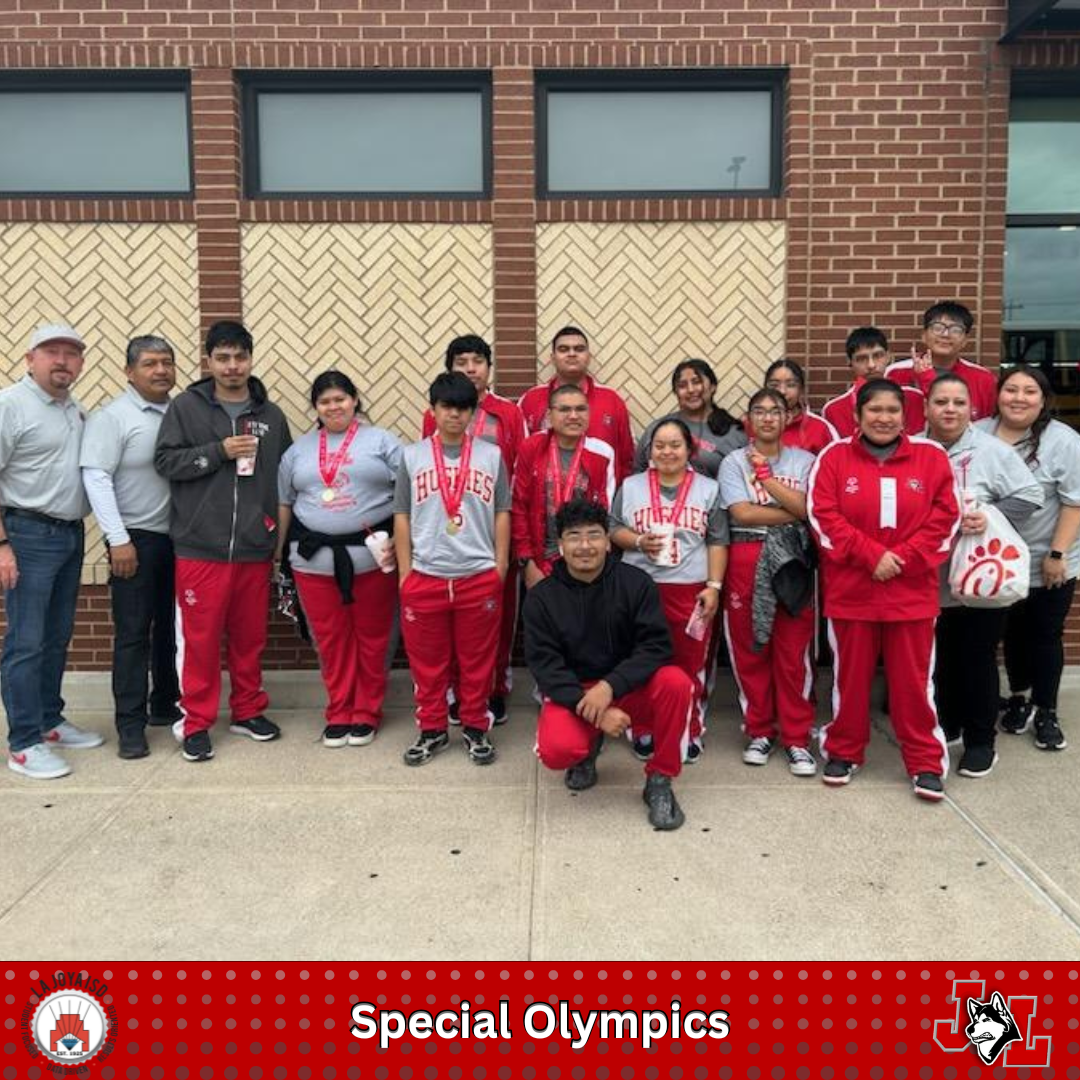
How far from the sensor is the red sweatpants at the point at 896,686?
4.21 metres

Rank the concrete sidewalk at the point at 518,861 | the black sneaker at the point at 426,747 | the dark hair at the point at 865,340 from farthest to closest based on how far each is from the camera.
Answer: the dark hair at the point at 865,340 < the black sneaker at the point at 426,747 < the concrete sidewalk at the point at 518,861

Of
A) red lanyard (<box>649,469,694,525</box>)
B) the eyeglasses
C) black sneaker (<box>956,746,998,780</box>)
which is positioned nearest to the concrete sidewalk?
black sneaker (<box>956,746,998,780</box>)

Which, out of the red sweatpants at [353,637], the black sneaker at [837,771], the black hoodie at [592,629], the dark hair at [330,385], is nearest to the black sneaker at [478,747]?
the red sweatpants at [353,637]

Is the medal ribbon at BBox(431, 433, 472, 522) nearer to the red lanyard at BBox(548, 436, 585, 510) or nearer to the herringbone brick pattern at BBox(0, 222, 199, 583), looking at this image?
the red lanyard at BBox(548, 436, 585, 510)

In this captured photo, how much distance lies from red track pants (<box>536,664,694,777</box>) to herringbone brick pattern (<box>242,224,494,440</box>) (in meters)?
2.46

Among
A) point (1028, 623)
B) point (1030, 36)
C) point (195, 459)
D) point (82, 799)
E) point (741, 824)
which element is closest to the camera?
point (741, 824)

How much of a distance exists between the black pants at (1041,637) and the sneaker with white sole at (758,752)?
143 centimetres

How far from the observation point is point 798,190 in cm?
562

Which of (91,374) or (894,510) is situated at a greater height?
(91,374)

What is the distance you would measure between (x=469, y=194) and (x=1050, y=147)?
140 inches

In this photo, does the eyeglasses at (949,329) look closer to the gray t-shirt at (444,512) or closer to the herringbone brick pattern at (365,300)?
the gray t-shirt at (444,512)

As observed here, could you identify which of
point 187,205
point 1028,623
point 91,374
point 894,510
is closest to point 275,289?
point 187,205

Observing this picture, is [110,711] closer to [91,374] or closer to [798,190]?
[91,374]

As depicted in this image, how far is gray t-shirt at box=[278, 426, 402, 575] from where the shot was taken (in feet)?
15.5
